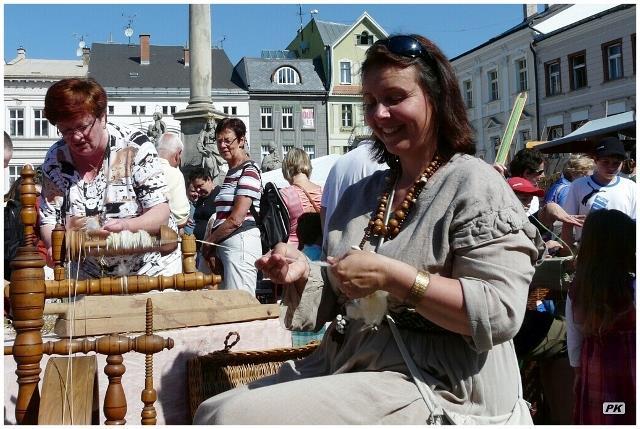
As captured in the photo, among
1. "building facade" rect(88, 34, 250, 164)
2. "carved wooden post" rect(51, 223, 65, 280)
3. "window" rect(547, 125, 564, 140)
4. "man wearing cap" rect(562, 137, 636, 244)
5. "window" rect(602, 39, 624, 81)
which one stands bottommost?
"carved wooden post" rect(51, 223, 65, 280)

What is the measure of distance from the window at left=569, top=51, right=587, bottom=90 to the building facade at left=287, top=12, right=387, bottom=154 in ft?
58.4

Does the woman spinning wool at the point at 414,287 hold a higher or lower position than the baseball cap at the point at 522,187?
lower

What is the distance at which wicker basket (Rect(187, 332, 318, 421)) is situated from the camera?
102 inches

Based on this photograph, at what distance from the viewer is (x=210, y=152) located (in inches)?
400

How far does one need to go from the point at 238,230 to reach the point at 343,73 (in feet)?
144

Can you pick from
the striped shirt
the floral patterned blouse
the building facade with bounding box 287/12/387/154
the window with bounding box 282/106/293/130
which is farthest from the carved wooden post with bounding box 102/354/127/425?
the window with bounding box 282/106/293/130

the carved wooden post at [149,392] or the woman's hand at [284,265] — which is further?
the carved wooden post at [149,392]

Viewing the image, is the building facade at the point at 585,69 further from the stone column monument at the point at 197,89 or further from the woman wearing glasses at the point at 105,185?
the woman wearing glasses at the point at 105,185

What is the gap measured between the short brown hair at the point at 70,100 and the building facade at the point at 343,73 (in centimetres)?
4282

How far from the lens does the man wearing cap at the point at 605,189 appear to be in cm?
475

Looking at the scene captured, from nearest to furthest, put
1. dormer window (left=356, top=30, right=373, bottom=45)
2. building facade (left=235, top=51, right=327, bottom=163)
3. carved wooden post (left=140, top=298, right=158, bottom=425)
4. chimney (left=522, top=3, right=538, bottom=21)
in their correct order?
carved wooden post (left=140, top=298, right=158, bottom=425) → chimney (left=522, top=3, right=538, bottom=21) → building facade (left=235, top=51, right=327, bottom=163) → dormer window (left=356, top=30, right=373, bottom=45)

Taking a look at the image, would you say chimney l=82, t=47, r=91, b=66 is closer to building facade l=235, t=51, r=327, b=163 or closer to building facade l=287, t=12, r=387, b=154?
building facade l=235, t=51, r=327, b=163

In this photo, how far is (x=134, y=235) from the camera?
7.27ft

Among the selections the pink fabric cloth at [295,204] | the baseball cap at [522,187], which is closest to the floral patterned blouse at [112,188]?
the pink fabric cloth at [295,204]
